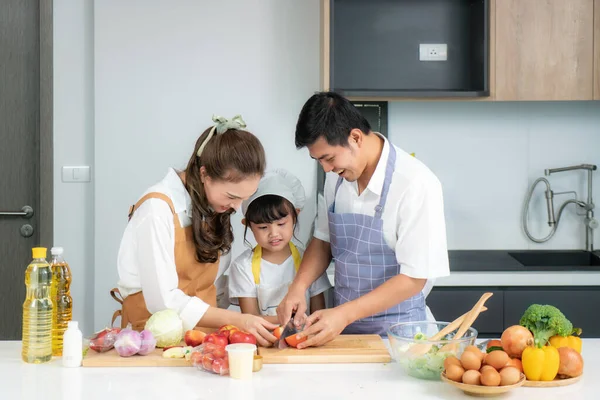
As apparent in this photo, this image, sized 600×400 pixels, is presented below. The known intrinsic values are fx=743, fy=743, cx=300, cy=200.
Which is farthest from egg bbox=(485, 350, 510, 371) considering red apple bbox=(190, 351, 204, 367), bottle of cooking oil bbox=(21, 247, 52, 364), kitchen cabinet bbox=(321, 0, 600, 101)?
kitchen cabinet bbox=(321, 0, 600, 101)

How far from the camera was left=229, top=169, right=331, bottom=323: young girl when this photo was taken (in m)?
2.57

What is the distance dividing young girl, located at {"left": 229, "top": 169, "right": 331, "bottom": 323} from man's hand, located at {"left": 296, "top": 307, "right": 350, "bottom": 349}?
0.53 m

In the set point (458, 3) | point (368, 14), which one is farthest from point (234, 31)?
point (458, 3)

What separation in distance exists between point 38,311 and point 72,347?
0.13 meters

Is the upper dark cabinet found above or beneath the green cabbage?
above

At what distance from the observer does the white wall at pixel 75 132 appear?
3717 mm

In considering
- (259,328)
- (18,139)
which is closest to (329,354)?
(259,328)

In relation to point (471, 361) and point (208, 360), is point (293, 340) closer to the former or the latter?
point (208, 360)

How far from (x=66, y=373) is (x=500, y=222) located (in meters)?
2.56

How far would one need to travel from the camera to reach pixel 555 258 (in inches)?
149

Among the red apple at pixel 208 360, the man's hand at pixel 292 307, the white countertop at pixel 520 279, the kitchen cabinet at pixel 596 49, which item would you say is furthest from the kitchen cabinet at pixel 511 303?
the red apple at pixel 208 360

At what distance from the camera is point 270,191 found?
254cm

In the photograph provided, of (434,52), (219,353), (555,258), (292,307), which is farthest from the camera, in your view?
(555,258)

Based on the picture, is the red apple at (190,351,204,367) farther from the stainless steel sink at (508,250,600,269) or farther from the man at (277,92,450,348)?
the stainless steel sink at (508,250,600,269)
